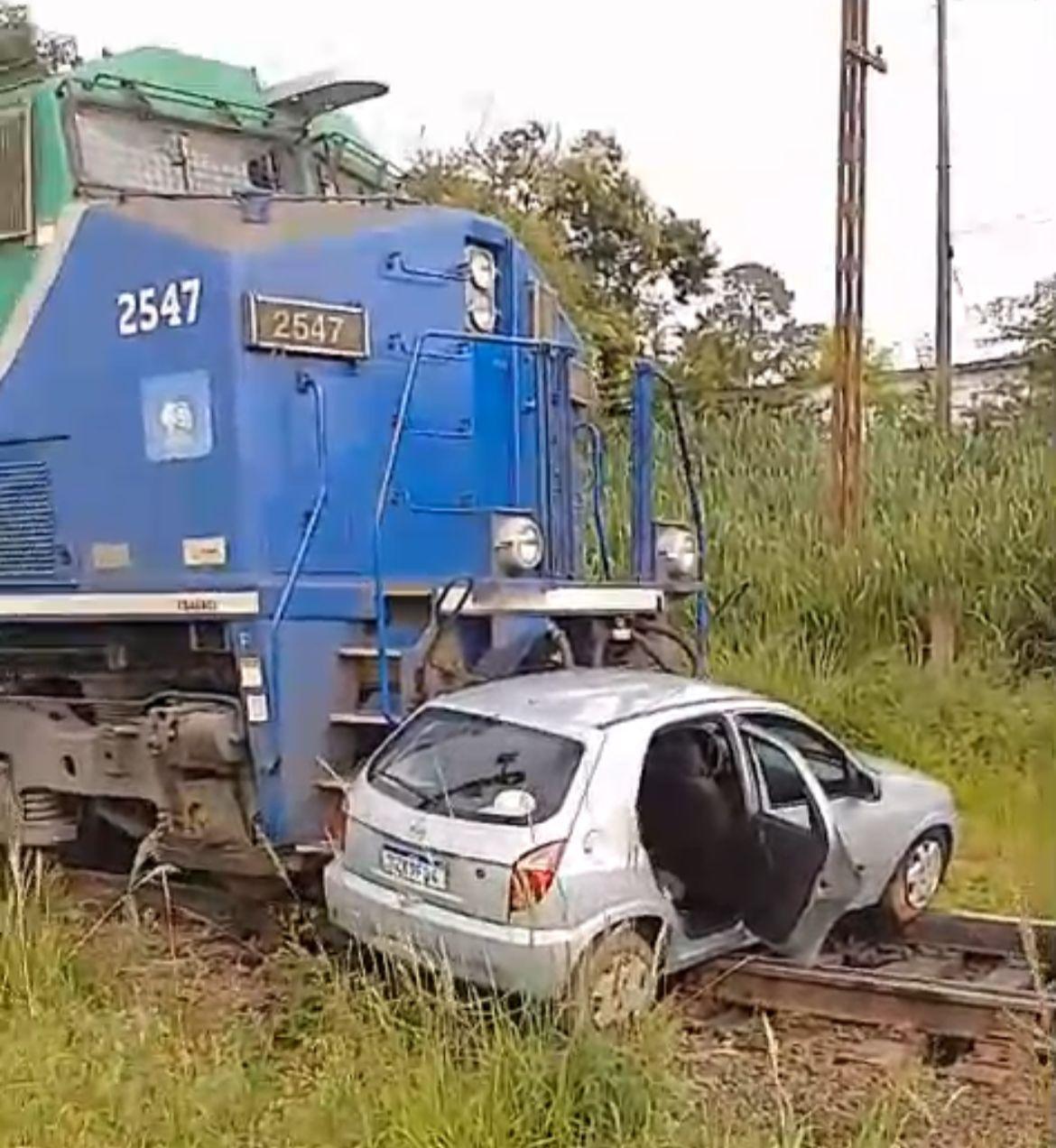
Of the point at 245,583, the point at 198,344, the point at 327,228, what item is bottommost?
the point at 245,583

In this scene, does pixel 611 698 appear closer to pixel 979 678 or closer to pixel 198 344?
pixel 198 344

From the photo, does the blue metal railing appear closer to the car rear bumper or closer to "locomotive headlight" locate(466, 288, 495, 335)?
"locomotive headlight" locate(466, 288, 495, 335)

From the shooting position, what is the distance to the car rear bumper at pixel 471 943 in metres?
5.68

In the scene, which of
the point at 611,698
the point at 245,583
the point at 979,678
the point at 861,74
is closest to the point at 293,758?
the point at 245,583

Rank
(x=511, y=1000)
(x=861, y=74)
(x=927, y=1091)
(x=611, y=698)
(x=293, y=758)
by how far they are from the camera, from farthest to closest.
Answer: (x=861, y=74) < (x=293, y=758) < (x=611, y=698) < (x=511, y=1000) < (x=927, y=1091)

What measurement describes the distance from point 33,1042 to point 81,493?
302 cm

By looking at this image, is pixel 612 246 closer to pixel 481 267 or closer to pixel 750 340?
pixel 750 340

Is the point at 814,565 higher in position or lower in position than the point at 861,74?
lower

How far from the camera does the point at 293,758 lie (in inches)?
280

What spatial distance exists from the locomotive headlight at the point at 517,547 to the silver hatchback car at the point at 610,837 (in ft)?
2.62

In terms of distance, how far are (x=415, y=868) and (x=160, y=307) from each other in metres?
2.74

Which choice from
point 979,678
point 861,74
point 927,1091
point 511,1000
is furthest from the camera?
point 861,74

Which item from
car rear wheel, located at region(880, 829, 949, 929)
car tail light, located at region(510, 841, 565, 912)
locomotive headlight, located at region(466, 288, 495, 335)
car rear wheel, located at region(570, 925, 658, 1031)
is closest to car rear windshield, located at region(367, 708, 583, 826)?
car tail light, located at region(510, 841, 565, 912)

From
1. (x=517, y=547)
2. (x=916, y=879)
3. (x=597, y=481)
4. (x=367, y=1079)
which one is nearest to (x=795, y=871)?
(x=916, y=879)
